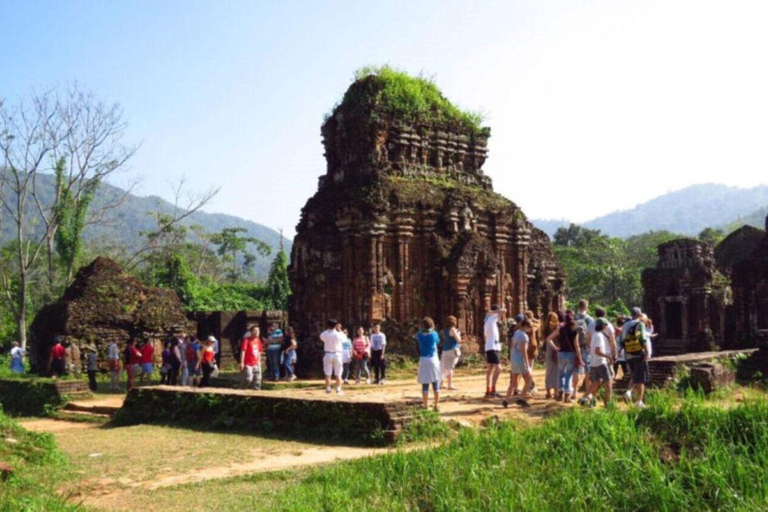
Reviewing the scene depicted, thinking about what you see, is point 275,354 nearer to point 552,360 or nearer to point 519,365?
point 519,365

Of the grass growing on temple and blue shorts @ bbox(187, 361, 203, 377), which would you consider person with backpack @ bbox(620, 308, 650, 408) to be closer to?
the grass growing on temple

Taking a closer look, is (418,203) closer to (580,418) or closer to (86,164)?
(580,418)

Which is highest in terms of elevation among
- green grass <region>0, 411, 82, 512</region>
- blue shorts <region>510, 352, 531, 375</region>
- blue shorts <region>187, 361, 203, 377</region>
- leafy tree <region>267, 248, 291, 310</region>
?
leafy tree <region>267, 248, 291, 310</region>

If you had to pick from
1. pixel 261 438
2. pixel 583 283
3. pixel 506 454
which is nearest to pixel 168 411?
pixel 261 438

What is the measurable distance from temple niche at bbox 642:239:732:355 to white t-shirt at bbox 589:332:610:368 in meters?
17.8

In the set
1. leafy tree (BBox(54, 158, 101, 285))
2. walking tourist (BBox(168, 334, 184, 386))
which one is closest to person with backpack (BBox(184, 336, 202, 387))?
walking tourist (BBox(168, 334, 184, 386))

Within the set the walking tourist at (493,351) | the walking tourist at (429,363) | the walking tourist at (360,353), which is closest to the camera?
the walking tourist at (429,363)

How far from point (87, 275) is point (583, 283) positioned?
34.6 metres

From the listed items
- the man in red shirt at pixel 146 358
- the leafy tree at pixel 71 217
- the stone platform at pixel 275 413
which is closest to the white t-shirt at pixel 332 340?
the stone platform at pixel 275 413

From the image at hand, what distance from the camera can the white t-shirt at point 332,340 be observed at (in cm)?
1317

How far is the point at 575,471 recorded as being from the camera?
6.59m

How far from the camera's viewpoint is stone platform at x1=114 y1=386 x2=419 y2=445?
8.80 meters

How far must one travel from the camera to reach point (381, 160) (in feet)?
63.8

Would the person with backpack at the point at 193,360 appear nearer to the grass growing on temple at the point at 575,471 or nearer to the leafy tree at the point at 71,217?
the grass growing on temple at the point at 575,471
